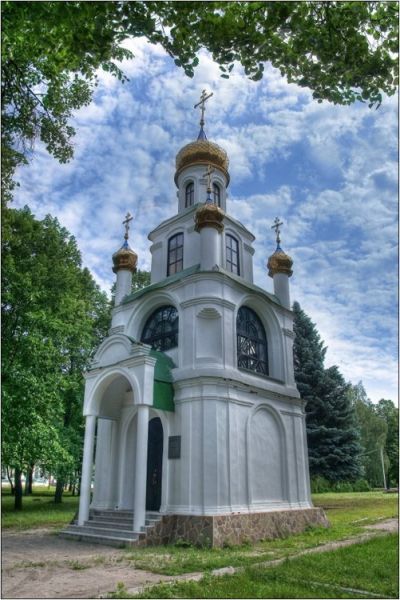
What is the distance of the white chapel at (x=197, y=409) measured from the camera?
37.1 ft

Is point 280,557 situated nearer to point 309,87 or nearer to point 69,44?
point 309,87

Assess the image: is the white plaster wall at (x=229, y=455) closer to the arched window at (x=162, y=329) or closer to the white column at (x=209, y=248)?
the arched window at (x=162, y=329)

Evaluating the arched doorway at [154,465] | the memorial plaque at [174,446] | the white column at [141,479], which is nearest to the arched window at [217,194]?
the arched doorway at [154,465]

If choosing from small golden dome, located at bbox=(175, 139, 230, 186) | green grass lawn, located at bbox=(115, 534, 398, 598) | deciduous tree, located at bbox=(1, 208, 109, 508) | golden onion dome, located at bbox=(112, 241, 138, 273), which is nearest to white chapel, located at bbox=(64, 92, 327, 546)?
golden onion dome, located at bbox=(112, 241, 138, 273)

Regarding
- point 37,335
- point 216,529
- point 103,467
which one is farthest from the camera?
point 37,335

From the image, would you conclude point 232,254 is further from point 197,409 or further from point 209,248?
point 197,409

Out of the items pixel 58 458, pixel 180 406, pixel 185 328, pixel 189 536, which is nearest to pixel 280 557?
pixel 189 536

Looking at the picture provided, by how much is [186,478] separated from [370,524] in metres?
6.34

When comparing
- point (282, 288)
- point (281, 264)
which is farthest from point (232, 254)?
point (282, 288)

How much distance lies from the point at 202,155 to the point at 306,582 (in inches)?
558

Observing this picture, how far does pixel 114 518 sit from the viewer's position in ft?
39.6

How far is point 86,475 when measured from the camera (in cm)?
1255

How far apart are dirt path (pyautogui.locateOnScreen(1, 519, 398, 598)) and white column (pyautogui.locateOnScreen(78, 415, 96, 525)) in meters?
1.10

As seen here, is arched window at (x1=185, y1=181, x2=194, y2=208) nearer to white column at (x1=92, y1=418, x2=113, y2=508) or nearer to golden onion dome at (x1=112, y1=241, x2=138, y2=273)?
golden onion dome at (x1=112, y1=241, x2=138, y2=273)
